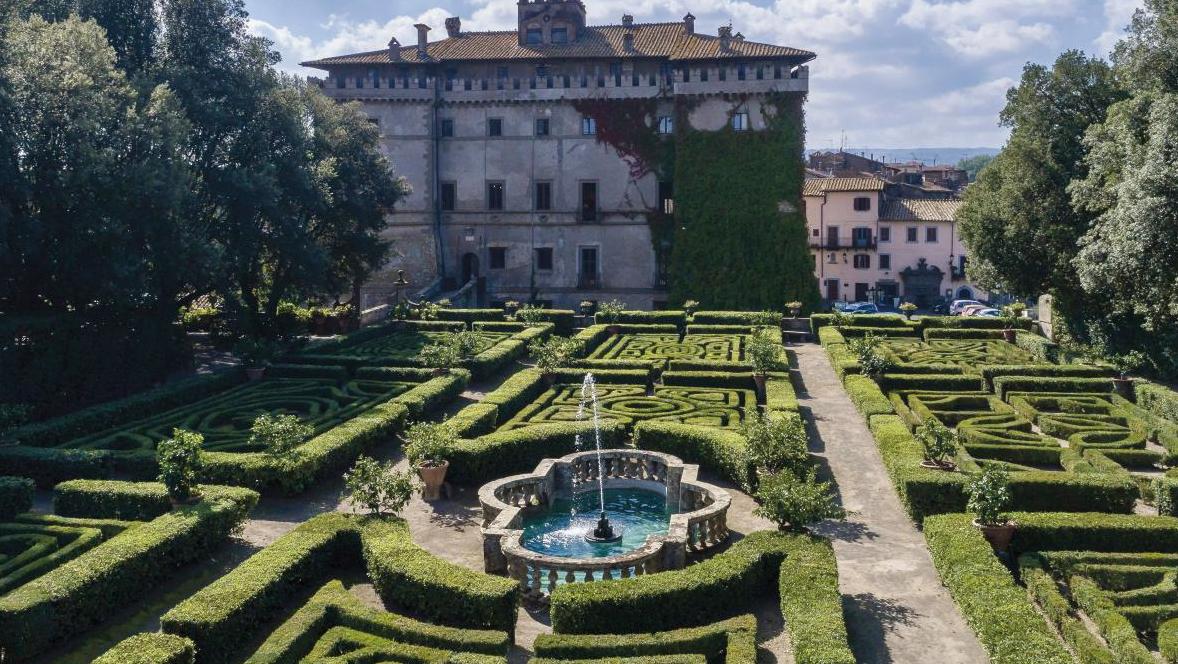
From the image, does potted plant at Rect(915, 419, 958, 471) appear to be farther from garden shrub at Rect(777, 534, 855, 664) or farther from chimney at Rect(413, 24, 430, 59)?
chimney at Rect(413, 24, 430, 59)

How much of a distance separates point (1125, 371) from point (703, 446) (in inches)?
657

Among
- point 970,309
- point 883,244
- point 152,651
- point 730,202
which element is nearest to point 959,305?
point 970,309

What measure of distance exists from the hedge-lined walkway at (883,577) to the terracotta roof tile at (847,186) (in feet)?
159

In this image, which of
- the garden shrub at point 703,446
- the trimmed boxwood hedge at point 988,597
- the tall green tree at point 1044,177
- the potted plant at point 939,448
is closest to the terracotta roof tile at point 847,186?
the tall green tree at point 1044,177

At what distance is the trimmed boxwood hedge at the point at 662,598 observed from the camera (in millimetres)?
12430

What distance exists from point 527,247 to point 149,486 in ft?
126

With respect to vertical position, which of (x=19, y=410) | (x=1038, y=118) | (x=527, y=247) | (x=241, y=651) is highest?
(x=1038, y=118)

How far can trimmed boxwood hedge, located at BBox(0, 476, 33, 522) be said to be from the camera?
16.6 m

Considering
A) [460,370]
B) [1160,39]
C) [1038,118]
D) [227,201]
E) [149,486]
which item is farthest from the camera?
[1038,118]

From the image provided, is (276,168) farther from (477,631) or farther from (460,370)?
(477,631)

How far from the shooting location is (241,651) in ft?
40.9

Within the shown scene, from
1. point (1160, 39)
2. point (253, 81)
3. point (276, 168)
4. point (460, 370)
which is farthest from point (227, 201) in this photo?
point (1160, 39)

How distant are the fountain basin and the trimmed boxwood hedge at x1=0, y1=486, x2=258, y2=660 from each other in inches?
190

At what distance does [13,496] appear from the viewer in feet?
54.8
